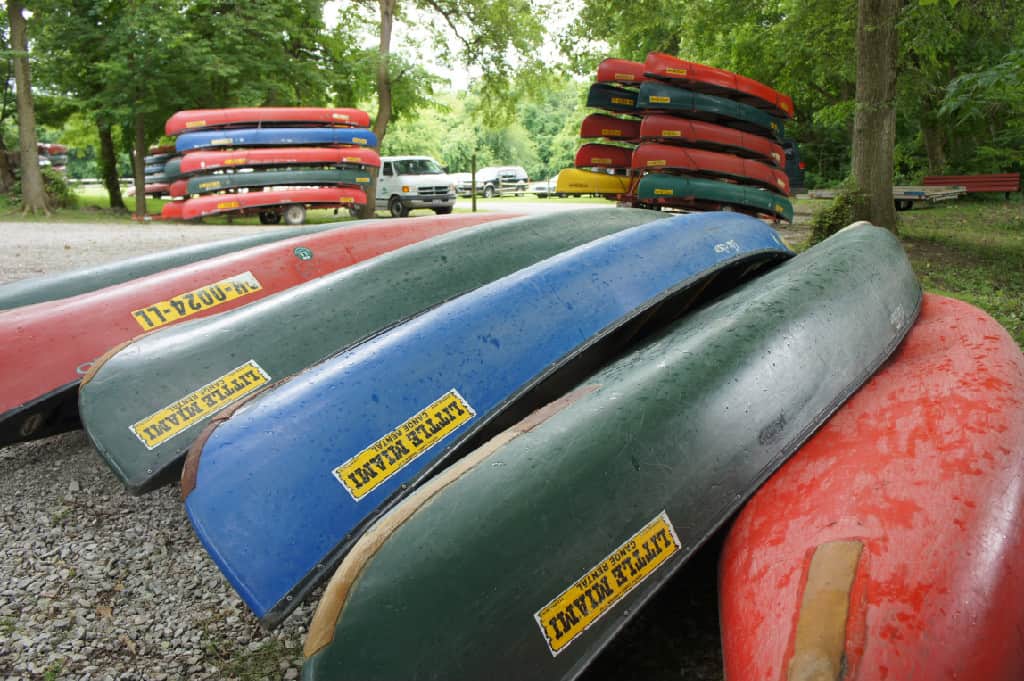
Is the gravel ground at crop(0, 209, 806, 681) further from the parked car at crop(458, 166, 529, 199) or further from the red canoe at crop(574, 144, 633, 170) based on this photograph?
the parked car at crop(458, 166, 529, 199)

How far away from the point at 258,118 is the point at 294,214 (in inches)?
69.8

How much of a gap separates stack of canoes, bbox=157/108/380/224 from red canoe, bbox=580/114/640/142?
495 centimetres

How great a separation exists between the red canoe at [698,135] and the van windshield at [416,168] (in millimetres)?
7721

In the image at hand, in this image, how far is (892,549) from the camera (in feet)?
4.64

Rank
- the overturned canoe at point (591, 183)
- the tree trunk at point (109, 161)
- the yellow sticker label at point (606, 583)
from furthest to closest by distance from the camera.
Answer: the tree trunk at point (109, 161), the overturned canoe at point (591, 183), the yellow sticker label at point (606, 583)

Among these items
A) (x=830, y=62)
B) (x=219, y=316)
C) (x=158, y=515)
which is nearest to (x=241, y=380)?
(x=219, y=316)

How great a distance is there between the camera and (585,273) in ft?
8.46

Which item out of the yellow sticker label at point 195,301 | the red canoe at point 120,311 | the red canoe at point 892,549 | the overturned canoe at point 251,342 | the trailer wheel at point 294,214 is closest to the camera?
the red canoe at point 892,549

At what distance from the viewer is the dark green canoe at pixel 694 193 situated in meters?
9.52

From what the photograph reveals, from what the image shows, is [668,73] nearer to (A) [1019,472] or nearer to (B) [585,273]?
(B) [585,273]

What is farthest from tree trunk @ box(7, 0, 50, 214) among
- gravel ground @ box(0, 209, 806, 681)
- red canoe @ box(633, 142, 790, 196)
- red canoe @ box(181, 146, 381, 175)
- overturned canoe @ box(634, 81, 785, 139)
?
gravel ground @ box(0, 209, 806, 681)

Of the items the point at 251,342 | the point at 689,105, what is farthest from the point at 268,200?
the point at 251,342

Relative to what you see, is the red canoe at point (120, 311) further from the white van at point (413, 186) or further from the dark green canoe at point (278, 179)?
the white van at point (413, 186)

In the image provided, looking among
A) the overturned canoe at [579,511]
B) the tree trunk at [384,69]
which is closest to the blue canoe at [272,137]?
the tree trunk at [384,69]
